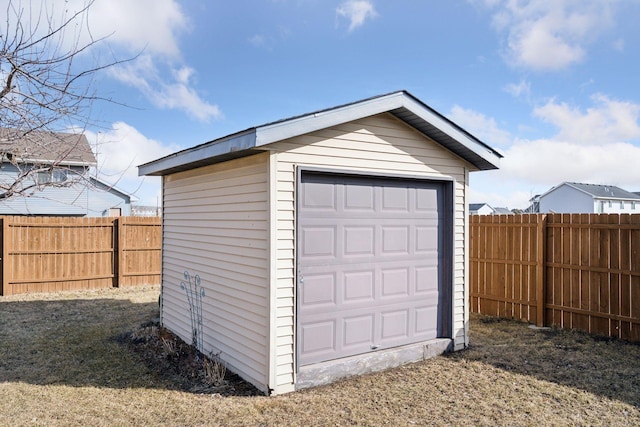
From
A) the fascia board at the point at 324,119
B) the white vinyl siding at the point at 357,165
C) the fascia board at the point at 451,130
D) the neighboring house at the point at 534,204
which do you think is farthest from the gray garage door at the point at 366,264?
the neighboring house at the point at 534,204

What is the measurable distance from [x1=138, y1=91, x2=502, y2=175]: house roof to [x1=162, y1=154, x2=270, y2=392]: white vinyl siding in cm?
29

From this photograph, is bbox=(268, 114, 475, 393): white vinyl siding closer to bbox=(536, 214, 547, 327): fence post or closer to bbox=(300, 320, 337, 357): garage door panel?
bbox=(300, 320, 337, 357): garage door panel

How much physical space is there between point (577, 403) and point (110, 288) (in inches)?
426

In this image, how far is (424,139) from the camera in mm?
5633

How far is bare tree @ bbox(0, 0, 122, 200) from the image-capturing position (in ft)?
9.96

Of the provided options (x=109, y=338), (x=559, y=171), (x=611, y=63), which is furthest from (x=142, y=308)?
(x=559, y=171)

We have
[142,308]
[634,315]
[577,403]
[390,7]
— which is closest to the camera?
[577,403]

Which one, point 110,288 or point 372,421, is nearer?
point 372,421

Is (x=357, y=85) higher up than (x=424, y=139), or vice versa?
(x=357, y=85)

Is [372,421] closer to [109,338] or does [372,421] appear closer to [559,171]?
[109,338]

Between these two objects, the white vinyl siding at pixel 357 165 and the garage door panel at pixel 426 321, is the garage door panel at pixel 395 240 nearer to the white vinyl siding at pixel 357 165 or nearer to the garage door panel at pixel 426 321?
the white vinyl siding at pixel 357 165

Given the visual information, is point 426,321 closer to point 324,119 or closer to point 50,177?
point 324,119

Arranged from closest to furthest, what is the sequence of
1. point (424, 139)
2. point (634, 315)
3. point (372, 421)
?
1. point (372, 421)
2. point (424, 139)
3. point (634, 315)

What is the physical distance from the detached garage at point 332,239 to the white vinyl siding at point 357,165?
0.05 ft
